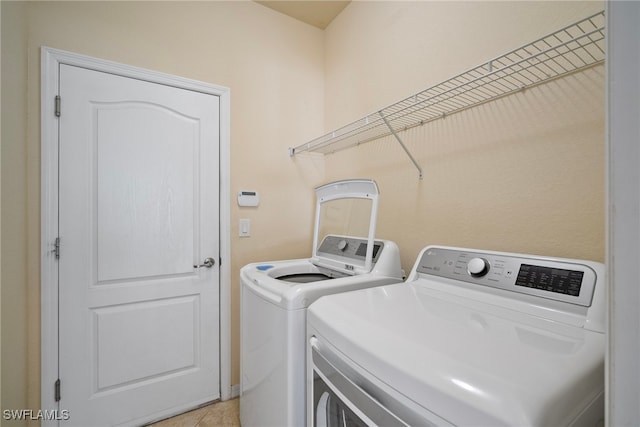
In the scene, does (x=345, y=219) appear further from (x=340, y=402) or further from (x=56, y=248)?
(x=56, y=248)

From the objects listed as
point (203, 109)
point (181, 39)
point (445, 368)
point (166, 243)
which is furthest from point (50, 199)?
point (445, 368)

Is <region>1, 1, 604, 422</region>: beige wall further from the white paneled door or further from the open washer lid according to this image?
the open washer lid

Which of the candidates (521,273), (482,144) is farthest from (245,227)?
(521,273)

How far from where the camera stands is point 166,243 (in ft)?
6.09

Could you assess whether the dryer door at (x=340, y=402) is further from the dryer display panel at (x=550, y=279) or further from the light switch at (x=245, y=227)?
the light switch at (x=245, y=227)

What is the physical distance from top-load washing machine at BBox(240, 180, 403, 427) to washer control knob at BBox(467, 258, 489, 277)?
431mm

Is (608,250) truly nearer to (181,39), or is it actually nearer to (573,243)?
(573,243)

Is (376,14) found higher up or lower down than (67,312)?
higher up

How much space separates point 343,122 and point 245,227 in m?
1.13

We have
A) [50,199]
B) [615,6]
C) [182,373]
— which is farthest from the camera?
[182,373]

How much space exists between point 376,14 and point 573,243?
1825 millimetres

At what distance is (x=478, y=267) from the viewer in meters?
1.06

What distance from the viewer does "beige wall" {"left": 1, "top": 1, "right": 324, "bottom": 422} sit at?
1382 millimetres

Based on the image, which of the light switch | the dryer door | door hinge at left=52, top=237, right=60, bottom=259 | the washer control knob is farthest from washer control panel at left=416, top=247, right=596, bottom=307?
door hinge at left=52, top=237, right=60, bottom=259
